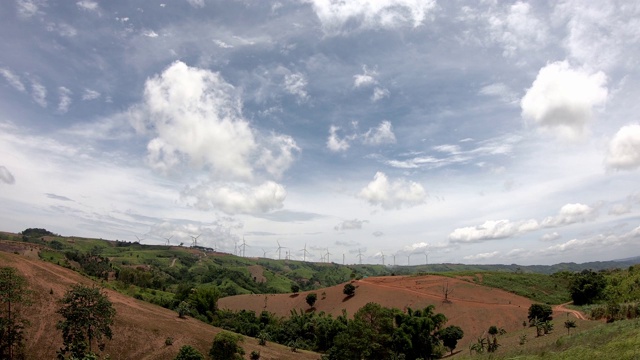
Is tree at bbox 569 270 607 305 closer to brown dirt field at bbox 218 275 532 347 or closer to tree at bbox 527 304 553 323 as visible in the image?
brown dirt field at bbox 218 275 532 347

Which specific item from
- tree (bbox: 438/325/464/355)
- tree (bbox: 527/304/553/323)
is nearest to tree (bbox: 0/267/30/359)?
tree (bbox: 438/325/464/355)

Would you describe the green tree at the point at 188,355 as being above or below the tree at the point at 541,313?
below

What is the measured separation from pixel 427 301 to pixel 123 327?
240 ft

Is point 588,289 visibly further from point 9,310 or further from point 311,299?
point 9,310

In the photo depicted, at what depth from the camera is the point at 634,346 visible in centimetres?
2281

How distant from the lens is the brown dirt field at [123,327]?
5372 cm

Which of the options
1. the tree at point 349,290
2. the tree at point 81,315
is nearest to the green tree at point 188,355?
the tree at point 81,315

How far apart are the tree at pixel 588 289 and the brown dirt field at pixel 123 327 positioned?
200ft

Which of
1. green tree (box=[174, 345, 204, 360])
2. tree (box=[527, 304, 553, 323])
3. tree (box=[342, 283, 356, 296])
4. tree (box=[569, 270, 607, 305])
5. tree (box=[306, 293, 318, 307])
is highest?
tree (box=[569, 270, 607, 305])

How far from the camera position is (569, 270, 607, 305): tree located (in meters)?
84.4

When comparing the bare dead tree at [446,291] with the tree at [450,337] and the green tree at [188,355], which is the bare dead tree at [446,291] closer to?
the tree at [450,337]

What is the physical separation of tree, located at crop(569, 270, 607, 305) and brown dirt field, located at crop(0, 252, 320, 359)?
200ft

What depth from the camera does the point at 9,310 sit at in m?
45.8

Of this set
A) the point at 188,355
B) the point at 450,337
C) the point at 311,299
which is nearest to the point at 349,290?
the point at 311,299
